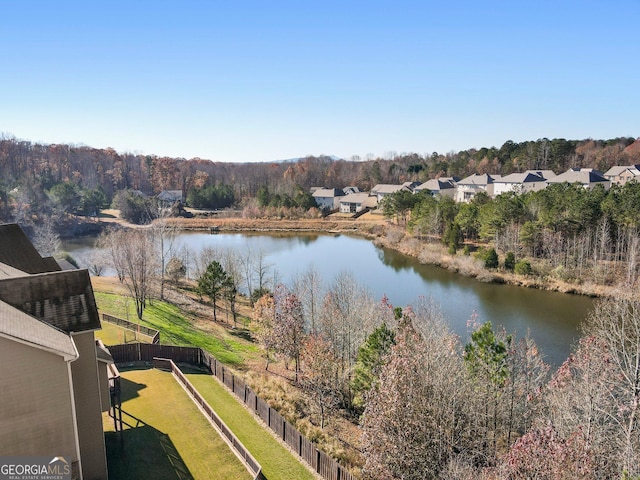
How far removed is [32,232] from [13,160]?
58194 millimetres

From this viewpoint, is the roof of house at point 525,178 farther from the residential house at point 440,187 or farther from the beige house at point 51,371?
the beige house at point 51,371

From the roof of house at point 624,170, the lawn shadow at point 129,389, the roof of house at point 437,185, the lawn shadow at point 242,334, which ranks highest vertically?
the roof of house at point 624,170

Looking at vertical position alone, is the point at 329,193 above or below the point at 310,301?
above

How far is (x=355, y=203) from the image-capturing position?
89250 mm

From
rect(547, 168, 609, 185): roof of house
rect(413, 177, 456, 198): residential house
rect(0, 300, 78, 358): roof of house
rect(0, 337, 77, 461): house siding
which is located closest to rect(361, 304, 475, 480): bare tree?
rect(0, 337, 77, 461): house siding

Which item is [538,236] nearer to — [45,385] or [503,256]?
[503,256]

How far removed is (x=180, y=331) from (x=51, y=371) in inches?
636

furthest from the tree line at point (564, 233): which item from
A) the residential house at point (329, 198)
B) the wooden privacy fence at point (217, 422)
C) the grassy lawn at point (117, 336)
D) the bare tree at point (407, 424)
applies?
the residential house at point (329, 198)

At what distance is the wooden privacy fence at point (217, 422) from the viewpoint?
44.2 feet

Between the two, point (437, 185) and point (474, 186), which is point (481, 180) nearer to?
point (474, 186)

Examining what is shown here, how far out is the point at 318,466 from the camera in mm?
13562

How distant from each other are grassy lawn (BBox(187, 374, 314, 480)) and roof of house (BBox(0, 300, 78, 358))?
6.91m

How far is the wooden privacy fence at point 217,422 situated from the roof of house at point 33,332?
606cm

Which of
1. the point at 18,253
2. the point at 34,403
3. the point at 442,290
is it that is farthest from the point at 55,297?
the point at 442,290
